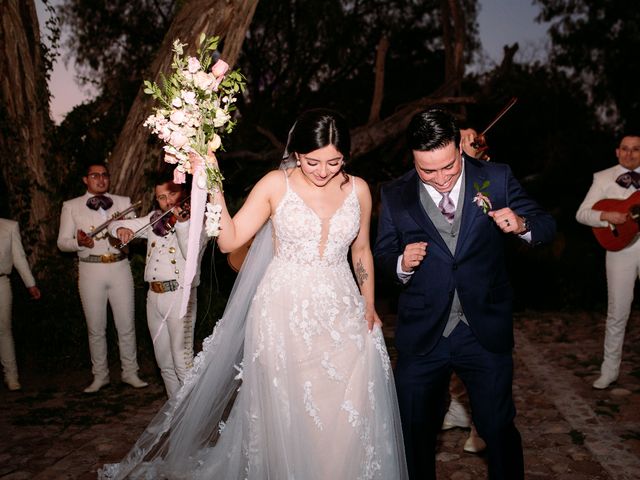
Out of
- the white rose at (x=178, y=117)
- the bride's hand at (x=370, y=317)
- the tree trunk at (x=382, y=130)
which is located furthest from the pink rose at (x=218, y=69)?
the tree trunk at (x=382, y=130)

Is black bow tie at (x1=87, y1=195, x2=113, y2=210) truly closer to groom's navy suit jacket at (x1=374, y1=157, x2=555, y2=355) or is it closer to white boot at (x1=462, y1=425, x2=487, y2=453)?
groom's navy suit jacket at (x1=374, y1=157, x2=555, y2=355)

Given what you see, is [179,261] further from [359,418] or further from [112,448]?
[359,418]

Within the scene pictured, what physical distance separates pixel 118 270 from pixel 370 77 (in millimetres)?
12224

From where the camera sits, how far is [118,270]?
20.7 feet

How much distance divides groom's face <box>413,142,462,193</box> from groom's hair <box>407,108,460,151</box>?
0.02 m

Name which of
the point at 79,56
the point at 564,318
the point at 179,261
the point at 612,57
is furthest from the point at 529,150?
the point at 179,261

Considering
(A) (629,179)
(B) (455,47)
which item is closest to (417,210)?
(A) (629,179)

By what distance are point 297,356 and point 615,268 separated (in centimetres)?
343

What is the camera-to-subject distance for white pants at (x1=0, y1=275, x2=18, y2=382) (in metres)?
6.42

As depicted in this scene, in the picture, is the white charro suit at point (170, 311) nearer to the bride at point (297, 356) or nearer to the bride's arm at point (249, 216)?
the bride at point (297, 356)

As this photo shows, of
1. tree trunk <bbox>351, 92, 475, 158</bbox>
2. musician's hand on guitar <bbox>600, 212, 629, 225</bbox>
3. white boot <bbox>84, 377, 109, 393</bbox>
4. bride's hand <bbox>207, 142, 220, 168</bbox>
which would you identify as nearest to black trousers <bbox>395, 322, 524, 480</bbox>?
bride's hand <bbox>207, 142, 220, 168</bbox>

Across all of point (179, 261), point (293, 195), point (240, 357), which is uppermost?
point (293, 195)

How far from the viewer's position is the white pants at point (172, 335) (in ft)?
16.1

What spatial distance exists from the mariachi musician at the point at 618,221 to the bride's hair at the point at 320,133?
304 centimetres
